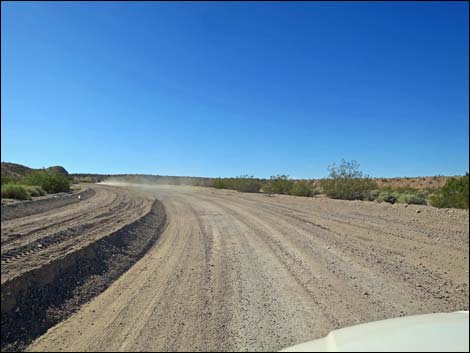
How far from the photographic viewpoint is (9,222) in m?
10.9

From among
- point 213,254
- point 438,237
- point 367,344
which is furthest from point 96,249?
point 438,237

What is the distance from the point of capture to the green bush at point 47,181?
20.9 meters

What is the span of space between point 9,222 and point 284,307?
27.3ft

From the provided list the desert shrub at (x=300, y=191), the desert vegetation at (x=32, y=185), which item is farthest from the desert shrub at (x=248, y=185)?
the desert vegetation at (x=32, y=185)

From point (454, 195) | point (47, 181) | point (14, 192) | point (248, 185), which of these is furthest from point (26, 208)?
point (248, 185)

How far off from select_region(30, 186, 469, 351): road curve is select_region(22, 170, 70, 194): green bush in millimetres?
11034

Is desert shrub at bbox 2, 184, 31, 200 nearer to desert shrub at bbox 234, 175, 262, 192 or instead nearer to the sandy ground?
the sandy ground

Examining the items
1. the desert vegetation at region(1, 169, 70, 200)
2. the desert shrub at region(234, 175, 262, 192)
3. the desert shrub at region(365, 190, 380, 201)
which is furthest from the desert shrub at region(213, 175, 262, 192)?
the desert vegetation at region(1, 169, 70, 200)

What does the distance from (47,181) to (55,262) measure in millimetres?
16336

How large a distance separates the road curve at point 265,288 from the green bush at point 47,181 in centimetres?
1103

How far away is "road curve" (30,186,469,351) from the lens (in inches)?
190

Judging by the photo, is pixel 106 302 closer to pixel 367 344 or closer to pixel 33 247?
pixel 33 247

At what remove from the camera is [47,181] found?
21922mm

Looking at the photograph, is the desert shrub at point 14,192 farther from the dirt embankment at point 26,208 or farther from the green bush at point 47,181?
the green bush at point 47,181
